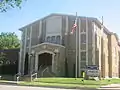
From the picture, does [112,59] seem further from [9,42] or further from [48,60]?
[9,42]

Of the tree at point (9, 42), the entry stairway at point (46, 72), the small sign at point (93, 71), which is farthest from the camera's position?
the tree at point (9, 42)

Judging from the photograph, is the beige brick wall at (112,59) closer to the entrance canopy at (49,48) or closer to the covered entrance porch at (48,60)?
the covered entrance porch at (48,60)

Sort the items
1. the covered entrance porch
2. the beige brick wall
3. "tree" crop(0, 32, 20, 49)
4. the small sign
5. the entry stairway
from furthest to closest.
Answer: "tree" crop(0, 32, 20, 49) → the beige brick wall → the covered entrance porch → the entry stairway → the small sign

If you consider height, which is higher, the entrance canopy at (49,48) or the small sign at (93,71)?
the entrance canopy at (49,48)

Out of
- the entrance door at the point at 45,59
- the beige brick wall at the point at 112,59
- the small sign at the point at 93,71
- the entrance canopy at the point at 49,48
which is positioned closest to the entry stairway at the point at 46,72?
the entrance door at the point at 45,59

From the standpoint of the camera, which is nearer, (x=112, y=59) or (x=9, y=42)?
(x=112, y=59)

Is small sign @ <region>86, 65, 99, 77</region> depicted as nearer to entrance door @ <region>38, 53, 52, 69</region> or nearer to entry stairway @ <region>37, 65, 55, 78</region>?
entry stairway @ <region>37, 65, 55, 78</region>

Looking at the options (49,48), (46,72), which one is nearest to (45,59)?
(49,48)

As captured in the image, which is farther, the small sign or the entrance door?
the entrance door

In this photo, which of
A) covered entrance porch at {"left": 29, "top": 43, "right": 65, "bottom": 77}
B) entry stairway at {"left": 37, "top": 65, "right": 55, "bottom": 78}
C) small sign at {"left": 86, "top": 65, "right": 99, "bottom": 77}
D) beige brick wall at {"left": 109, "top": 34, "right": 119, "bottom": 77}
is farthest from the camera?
beige brick wall at {"left": 109, "top": 34, "right": 119, "bottom": 77}

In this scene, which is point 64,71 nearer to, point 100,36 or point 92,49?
point 92,49

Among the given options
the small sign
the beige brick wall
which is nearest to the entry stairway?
the small sign

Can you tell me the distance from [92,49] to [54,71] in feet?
24.5

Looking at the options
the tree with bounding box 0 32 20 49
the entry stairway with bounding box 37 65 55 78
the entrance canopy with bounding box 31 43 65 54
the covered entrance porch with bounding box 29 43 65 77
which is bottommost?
the entry stairway with bounding box 37 65 55 78
